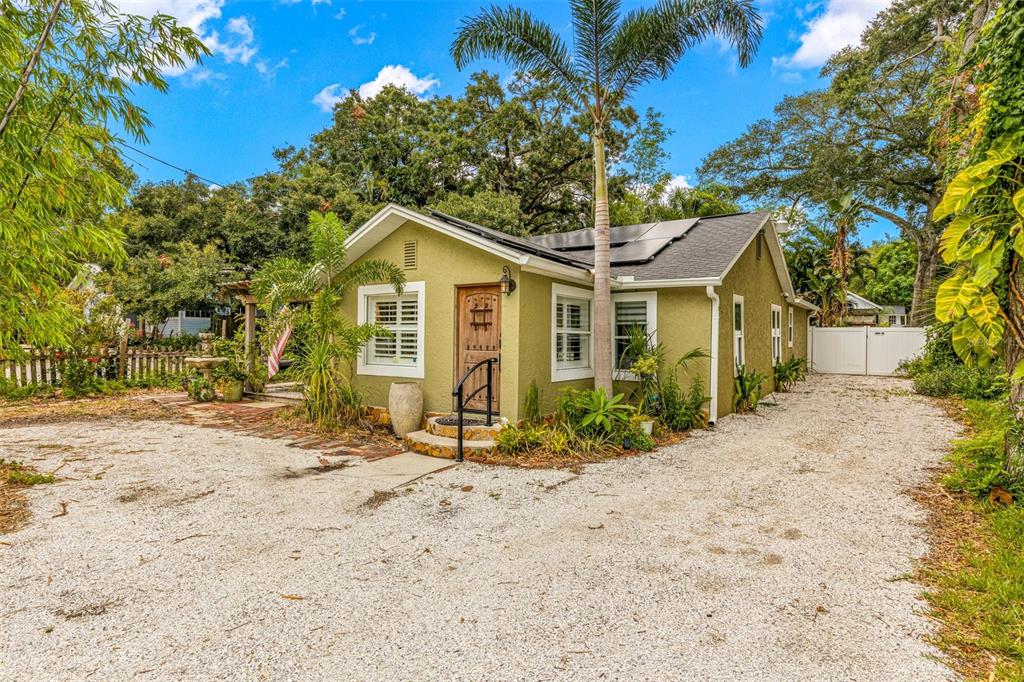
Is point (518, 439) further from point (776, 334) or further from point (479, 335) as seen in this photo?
point (776, 334)

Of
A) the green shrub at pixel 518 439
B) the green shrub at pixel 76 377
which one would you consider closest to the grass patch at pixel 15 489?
the green shrub at pixel 518 439

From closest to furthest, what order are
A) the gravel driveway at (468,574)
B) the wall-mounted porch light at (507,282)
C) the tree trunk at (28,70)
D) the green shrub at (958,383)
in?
1. the gravel driveway at (468,574)
2. the tree trunk at (28,70)
3. the wall-mounted porch light at (507,282)
4. the green shrub at (958,383)

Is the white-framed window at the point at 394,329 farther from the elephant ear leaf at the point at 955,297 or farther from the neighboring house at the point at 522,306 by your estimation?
A: the elephant ear leaf at the point at 955,297

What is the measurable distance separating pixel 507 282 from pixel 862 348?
15930mm

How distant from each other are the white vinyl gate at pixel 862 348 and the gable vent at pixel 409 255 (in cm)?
1569

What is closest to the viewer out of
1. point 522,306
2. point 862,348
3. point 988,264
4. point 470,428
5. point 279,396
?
point 988,264

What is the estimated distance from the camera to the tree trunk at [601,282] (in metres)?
7.21

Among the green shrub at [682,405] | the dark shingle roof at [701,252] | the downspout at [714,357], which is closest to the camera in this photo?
the green shrub at [682,405]

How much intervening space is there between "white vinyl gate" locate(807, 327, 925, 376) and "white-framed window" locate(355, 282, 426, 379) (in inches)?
614

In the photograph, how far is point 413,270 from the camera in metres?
8.13

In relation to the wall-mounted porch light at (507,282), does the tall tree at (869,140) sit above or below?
above

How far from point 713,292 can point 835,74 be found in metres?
16.5

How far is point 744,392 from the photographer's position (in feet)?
31.8

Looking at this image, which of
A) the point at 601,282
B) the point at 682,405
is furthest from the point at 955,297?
the point at 682,405
